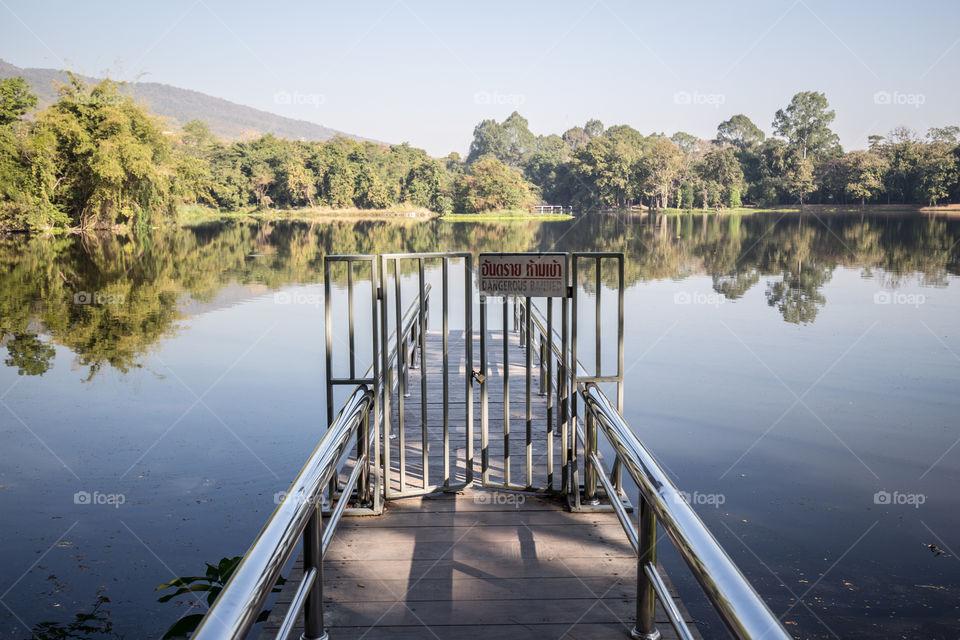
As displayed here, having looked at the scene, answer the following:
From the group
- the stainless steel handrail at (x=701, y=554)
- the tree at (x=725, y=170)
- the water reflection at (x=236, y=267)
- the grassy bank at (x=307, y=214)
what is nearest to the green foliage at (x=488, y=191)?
the grassy bank at (x=307, y=214)

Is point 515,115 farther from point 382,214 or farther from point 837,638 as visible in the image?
point 837,638

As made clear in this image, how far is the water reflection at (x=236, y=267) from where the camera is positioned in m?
13.0

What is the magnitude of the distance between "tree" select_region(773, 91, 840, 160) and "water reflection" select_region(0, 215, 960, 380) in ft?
175

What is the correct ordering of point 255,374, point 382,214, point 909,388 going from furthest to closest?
point 382,214
point 255,374
point 909,388

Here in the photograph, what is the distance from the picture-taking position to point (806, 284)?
19.7m

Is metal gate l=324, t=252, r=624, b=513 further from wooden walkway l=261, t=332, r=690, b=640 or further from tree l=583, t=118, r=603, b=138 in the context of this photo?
tree l=583, t=118, r=603, b=138

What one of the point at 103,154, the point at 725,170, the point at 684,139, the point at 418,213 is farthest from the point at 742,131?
the point at 103,154

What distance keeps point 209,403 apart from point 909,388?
828cm

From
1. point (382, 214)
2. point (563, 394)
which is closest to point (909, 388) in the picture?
point (563, 394)

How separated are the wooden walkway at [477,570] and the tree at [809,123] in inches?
3723

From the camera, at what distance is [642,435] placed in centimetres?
727

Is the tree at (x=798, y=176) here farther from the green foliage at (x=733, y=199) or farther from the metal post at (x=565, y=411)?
the metal post at (x=565, y=411)

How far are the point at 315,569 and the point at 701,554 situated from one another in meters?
1.23

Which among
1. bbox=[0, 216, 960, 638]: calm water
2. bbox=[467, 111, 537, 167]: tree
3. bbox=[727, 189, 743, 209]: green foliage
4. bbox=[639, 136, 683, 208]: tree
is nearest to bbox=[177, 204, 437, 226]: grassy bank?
bbox=[639, 136, 683, 208]: tree
